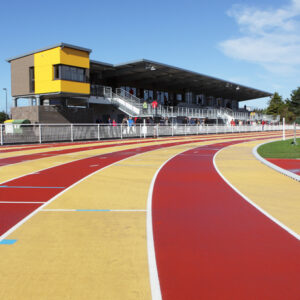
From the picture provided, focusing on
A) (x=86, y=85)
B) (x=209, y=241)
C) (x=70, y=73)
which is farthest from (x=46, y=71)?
(x=209, y=241)

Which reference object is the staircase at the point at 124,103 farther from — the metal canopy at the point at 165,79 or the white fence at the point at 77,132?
the white fence at the point at 77,132

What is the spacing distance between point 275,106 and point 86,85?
3180 inches

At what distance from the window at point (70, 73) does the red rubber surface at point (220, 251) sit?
29.1m

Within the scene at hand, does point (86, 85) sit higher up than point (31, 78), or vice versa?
point (31, 78)

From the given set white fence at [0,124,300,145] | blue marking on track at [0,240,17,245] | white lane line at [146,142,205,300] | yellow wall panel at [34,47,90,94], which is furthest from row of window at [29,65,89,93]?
blue marking on track at [0,240,17,245]

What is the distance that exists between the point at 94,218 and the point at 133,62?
121ft

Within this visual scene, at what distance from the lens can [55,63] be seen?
33.7m

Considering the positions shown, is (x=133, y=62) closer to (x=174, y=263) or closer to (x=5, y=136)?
(x=5, y=136)

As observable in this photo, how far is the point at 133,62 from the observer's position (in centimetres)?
4069

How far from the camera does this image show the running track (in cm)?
313

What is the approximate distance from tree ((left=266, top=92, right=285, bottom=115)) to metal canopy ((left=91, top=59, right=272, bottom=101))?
121ft

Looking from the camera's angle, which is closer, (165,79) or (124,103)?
(124,103)

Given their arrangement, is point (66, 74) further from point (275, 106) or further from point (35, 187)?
point (275, 106)

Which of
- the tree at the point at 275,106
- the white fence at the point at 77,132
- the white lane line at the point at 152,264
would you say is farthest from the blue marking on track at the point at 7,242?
the tree at the point at 275,106
